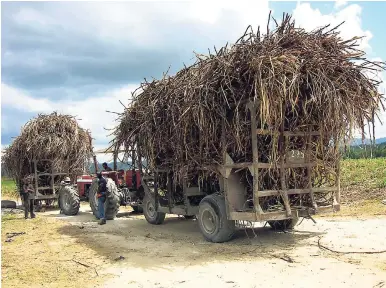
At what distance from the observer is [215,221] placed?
898cm

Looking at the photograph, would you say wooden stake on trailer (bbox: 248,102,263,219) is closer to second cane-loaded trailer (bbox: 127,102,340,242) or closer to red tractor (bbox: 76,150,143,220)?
second cane-loaded trailer (bbox: 127,102,340,242)

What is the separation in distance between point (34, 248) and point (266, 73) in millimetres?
6092

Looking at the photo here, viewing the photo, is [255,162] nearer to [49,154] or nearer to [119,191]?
[119,191]

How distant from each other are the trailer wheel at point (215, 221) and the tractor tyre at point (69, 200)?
24.6 feet

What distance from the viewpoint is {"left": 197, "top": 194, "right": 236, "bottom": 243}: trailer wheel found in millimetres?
8844

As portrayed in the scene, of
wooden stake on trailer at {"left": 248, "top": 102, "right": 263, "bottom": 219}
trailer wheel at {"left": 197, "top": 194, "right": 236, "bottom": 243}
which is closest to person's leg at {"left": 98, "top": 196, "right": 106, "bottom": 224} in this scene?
trailer wheel at {"left": 197, "top": 194, "right": 236, "bottom": 243}

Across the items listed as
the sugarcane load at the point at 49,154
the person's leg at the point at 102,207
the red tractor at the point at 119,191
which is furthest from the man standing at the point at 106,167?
the sugarcane load at the point at 49,154

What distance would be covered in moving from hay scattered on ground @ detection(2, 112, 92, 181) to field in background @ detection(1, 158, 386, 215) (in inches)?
413

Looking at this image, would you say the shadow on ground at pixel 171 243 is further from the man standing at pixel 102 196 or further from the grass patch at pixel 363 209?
the grass patch at pixel 363 209

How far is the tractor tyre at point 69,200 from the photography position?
51.1 feet

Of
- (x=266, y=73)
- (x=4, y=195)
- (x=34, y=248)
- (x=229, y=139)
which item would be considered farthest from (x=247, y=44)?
(x=4, y=195)

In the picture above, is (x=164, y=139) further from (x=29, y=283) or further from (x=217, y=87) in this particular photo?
(x=29, y=283)

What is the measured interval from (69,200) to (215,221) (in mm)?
8408

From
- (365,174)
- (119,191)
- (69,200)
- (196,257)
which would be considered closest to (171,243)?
(196,257)
